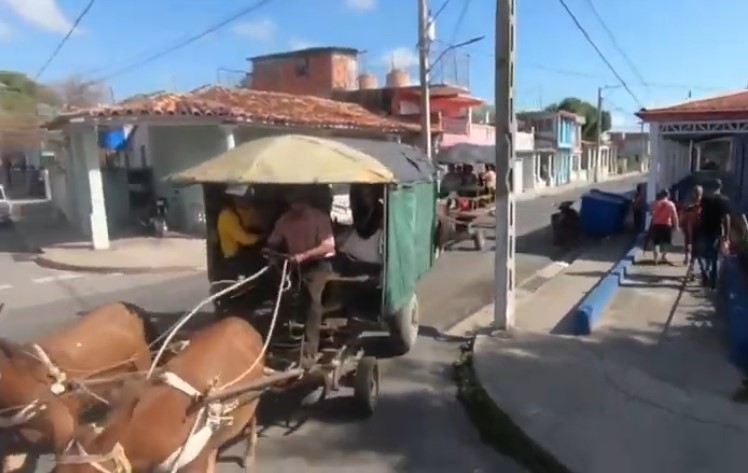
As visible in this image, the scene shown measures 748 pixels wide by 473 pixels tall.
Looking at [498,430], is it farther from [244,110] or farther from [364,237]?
[244,110]

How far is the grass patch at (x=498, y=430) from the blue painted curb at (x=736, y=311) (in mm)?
2717

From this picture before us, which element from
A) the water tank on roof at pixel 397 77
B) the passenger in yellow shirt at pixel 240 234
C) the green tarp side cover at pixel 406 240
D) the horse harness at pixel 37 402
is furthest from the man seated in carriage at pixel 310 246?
the water tank on roof at pixel 397 77

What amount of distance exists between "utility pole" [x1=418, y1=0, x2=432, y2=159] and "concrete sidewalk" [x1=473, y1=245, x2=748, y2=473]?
10236 millimetres

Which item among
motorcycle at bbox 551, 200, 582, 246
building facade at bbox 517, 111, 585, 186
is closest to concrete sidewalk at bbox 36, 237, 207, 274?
motorcycle at bbox 551, 200, 582, 246

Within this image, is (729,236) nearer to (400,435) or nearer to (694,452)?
(694,452)

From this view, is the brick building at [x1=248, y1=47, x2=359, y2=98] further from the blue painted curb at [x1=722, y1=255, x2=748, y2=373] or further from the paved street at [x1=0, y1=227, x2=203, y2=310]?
the blue painted curb at [x1=722, y1=255, x2=748, y2=373]

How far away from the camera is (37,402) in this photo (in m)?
3.82

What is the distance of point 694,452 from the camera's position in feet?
18.0

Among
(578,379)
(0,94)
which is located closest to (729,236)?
(578,379)

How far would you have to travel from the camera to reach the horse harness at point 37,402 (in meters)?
3.74

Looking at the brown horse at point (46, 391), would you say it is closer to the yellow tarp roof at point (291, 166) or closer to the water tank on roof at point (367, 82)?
the yellow tarp roof at point (291, 166)

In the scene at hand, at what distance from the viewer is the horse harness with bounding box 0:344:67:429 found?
3.74 meters

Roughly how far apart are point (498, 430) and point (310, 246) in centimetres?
234

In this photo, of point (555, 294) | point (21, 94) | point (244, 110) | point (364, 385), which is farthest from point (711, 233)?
point (21, 94)
